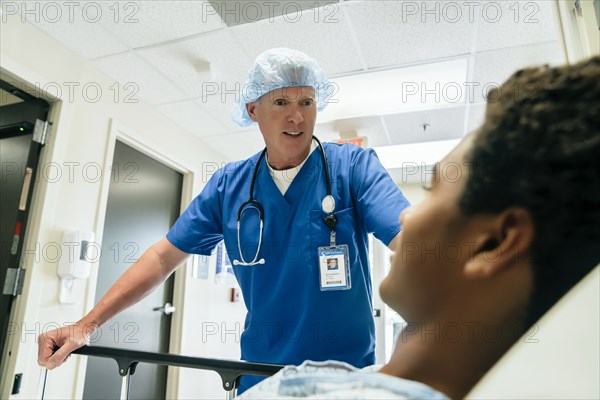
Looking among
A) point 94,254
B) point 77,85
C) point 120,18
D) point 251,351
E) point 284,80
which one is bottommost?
point 251,351

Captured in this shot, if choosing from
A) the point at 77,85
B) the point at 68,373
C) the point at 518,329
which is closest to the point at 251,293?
the point at 518,329

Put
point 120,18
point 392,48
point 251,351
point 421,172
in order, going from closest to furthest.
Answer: point 251,351, point 120,18, point 392,48, point 421,172

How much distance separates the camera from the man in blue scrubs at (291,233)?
3.27 ft

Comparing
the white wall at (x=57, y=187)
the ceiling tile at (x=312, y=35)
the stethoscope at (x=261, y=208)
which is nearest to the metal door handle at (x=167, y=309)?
the white wall at (x=57, y=187)

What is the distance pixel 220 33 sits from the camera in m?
2.21

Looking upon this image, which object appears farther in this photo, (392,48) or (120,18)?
(392,48)

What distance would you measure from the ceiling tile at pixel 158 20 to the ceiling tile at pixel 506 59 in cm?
157

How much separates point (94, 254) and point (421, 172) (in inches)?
129

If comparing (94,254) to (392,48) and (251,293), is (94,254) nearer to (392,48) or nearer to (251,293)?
(251,293)

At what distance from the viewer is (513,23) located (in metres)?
2.14

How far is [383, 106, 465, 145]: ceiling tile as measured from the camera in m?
3.13

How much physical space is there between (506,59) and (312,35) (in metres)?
1.19

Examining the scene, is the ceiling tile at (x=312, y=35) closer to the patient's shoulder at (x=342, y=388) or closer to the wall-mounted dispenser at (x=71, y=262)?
the wall-mounted dispenser at (x=71, y=262)

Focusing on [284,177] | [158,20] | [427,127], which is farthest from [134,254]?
[427,127]
